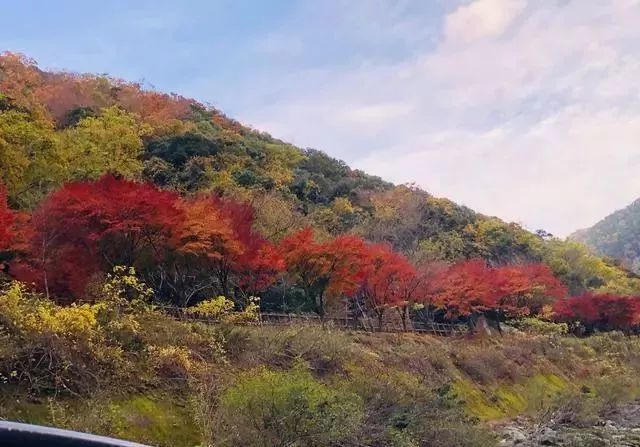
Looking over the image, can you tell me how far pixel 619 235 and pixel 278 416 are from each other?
6499 inches

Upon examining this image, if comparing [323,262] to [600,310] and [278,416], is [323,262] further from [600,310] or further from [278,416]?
[600,310]

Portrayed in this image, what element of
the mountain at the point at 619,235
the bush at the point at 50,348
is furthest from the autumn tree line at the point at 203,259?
the mountain at the point at 619,235

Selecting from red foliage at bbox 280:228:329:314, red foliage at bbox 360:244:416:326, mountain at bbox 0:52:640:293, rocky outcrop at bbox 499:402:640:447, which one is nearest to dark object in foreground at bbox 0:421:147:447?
rocky outcrop at bbox 499:402:640:447

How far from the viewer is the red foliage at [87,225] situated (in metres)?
20.1

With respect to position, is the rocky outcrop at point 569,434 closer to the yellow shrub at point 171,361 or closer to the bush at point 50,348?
the yellow shrub at point 171,361

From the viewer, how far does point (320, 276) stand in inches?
1177

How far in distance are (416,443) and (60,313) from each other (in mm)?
9466

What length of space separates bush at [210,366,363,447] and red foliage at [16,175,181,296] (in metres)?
9.41

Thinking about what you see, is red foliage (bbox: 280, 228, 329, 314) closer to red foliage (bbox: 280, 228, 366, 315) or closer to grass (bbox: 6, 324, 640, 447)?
red foliage (bbox: 280, 228, 366, 315)

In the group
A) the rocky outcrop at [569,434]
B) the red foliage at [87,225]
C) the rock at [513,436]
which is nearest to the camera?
the red foliage at [87,225]

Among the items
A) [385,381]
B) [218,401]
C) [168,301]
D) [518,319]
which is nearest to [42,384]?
[218,401]

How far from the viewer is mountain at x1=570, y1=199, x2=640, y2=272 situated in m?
145

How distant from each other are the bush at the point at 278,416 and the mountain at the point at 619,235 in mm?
133006

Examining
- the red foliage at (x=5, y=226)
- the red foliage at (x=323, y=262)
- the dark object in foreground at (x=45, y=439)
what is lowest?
the dark object in foreground at (x=45, y=439)
